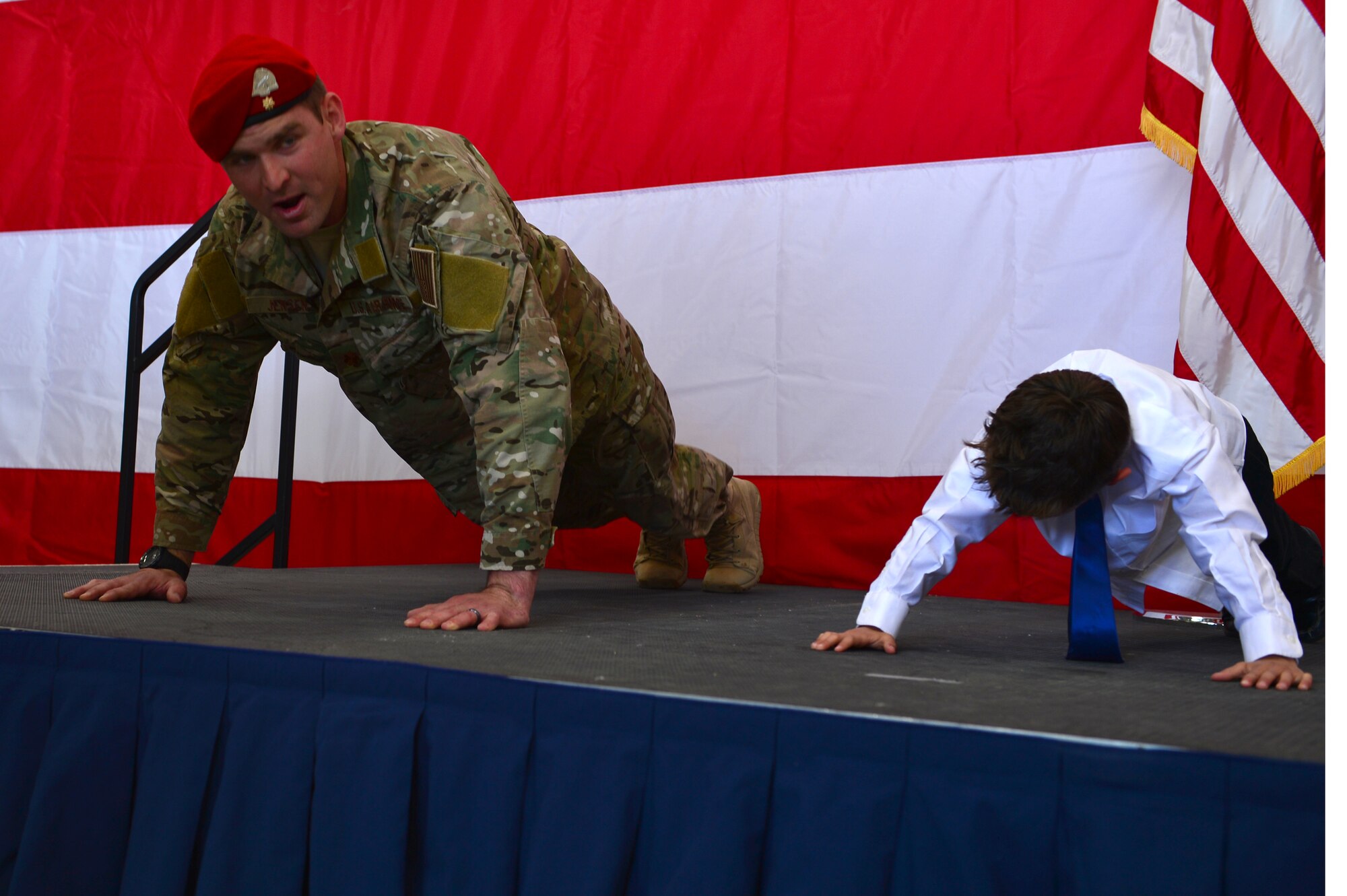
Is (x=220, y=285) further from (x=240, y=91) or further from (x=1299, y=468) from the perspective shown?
(x=1299, y=468)

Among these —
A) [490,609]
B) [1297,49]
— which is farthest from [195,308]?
[1297,49]

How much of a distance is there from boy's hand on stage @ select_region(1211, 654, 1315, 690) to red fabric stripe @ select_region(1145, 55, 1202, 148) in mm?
1338

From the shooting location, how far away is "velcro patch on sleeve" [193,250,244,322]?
65.5 inches

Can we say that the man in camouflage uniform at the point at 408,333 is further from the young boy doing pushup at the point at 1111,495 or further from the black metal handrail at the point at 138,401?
the black metal handrail at the point at 138,401

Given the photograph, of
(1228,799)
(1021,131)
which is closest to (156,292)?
(1021,131)

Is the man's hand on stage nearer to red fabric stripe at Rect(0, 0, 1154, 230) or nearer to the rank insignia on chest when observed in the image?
the rank insignia on chest

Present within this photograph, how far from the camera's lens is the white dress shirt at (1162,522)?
1198 millimetres

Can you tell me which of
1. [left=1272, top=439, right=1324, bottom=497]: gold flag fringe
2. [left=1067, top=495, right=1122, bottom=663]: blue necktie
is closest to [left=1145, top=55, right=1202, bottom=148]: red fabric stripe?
[left=1272, top=439, right=1324, bottom=497]: gold flag fringe

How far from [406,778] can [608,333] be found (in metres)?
1.00

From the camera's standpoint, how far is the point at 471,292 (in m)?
1.44

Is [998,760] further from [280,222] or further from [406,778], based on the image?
[280,222]

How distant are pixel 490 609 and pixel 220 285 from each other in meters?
0.71

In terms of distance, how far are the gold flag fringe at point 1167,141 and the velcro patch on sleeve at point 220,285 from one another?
1755 mm

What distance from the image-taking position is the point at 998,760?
2.74 feet
